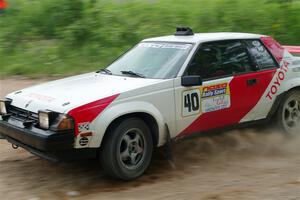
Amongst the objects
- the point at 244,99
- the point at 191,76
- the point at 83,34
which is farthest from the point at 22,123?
the point at 83,34

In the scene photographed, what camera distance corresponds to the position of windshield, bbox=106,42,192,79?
226 inches

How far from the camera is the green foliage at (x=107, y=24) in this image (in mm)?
13016

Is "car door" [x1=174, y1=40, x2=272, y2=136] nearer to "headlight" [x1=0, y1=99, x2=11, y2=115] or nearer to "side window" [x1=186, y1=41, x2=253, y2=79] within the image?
"side window" [x1=186, y1=41, x2=253, y2=79]

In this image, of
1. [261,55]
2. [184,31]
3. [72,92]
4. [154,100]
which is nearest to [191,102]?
[154,100]

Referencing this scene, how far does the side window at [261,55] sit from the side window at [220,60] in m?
0.13

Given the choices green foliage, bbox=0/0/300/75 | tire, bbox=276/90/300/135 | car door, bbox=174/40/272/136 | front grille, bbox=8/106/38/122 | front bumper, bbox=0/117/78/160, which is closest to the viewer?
front bumper, bbox=0/117/78/160

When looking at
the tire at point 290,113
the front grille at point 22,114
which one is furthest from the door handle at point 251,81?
the front grille at point 22,114

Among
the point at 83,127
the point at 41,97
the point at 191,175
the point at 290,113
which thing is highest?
the point at 41,97

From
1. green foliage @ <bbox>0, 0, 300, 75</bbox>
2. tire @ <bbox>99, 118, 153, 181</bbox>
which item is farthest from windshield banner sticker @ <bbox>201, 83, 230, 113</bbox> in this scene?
green foliage @ <bbox>0, 0, 300, 75</bbox>

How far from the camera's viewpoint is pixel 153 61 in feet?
19.8

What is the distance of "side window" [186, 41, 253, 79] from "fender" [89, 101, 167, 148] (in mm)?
720

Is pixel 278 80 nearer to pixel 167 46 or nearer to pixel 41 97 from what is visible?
pixel 167 46

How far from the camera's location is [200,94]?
5684 mm

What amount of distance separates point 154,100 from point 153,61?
32.3 inches
